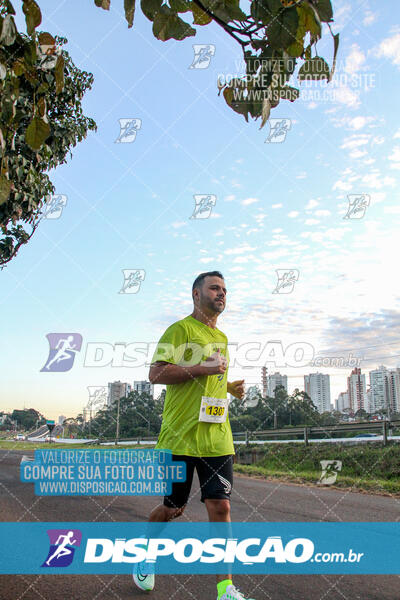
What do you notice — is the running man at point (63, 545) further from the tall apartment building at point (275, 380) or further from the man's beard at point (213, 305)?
the tall apartment building at point (275, 380)

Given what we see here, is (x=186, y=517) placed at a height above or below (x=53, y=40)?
below

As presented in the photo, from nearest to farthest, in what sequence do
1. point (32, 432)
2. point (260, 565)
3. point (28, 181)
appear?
point (260, 565) < point (28, 181) < point (32, 432)

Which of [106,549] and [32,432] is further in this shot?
[32,432]

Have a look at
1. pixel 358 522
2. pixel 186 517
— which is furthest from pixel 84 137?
pixel 358 522

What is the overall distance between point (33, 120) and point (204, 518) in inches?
195

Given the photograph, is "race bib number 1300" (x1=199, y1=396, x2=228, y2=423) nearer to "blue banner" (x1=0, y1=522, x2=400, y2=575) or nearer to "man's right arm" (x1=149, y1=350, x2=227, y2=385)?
"man's right arm" (x1=149, y1=350, x2=227, y2=385)

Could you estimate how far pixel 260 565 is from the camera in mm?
3697

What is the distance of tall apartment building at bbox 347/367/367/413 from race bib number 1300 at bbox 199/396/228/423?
1748 inches

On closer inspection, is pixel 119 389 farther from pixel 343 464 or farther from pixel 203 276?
pixel 203 276

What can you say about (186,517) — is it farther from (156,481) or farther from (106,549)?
(156,481)

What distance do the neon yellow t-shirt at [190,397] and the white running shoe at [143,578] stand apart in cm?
73

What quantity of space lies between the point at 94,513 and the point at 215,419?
320 centimetres

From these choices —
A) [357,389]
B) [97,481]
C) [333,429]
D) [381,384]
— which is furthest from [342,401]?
[97,481]

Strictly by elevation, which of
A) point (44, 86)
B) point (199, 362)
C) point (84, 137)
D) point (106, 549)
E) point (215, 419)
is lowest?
point (106, 549)
